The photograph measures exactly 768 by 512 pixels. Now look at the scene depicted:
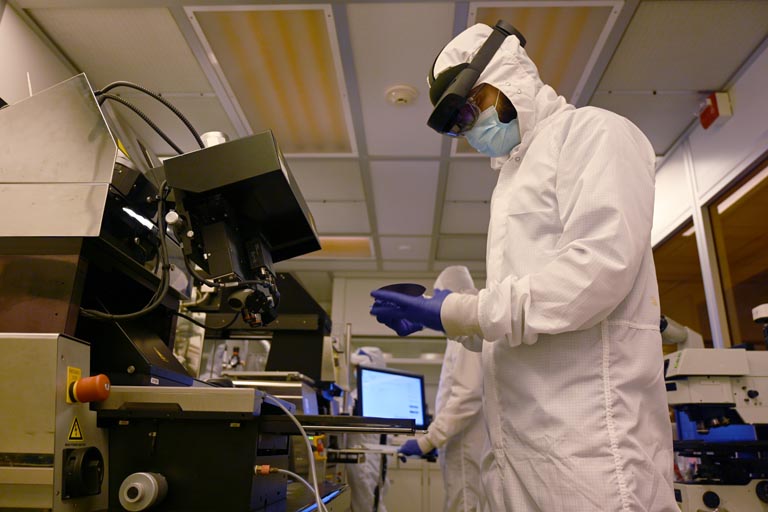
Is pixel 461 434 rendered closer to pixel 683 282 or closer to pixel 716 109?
pixel 683 282

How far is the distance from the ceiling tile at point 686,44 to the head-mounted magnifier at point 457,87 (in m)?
1.32

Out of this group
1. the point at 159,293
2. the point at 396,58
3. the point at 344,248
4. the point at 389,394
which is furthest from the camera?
the point at 344,248

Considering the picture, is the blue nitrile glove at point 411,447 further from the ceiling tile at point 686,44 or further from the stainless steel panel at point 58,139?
the stainless steel panel at point 58,139

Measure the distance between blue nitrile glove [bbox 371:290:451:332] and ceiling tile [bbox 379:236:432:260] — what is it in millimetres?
3570

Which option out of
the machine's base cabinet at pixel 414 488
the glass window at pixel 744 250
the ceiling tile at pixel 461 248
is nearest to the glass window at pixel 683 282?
the glass window at pixel 744 250

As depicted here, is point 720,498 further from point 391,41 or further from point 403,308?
point 391,41

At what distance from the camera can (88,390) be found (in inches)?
31.1

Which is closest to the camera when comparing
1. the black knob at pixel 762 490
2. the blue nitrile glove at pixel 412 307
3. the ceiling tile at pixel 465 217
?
Result: the blue nitrile glove at pixel 412 307

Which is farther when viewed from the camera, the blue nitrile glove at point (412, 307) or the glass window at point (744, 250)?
the glass window at point (744, 250)

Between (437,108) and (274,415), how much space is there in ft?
2.54

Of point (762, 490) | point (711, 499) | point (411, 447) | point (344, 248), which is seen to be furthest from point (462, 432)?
point (344, 248)

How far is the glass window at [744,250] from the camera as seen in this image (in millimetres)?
2682

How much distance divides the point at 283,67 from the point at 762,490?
252cm

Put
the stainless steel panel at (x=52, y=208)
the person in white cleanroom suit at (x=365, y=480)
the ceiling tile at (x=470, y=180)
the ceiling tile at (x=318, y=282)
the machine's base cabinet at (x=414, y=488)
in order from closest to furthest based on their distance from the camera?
the stainless steel panel at (x=52, y=208) → the person in white cleanroom suit at (x=365, y=480) → the ceiling tile at (x=470, y=180) → the machine's base cabinet at (x=414, y=488) → the ceiling tile at (x=318, y=282)
